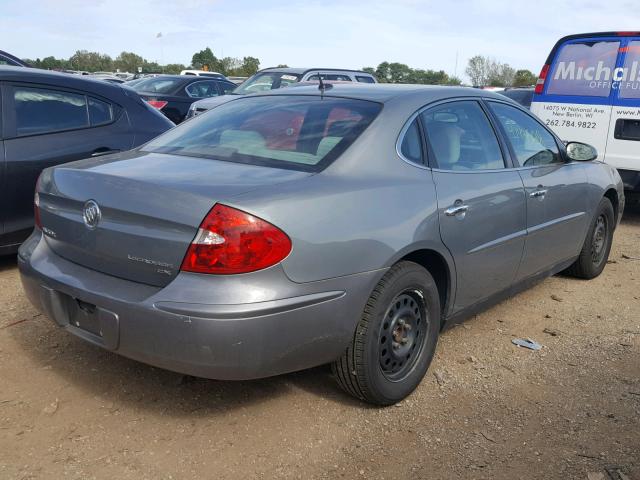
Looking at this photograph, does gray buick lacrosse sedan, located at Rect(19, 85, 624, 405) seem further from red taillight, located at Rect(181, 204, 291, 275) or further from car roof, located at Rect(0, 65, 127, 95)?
car roof, located at Rect(0, 65, 127, 95)

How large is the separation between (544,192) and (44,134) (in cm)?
381

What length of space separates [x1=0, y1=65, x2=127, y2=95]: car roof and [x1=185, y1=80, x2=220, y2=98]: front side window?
7.74 m

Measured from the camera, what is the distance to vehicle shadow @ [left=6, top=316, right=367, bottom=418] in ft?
10.6

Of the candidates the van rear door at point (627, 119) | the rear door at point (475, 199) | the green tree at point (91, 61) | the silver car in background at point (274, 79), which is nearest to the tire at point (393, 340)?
the rear door at point (475, 199)

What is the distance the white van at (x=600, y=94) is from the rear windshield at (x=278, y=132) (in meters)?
4.90

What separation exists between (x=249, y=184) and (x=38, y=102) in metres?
3.25

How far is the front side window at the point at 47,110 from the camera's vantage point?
16.9 ft

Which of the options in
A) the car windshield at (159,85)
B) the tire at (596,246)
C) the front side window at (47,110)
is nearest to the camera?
the front side window at (47,110)

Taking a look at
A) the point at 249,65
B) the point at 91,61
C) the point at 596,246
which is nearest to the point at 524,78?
the point at 249,65

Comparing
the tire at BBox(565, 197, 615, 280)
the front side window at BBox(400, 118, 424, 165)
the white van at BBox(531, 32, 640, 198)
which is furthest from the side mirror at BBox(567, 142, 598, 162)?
the white van at BBox(531, 32, 640, 198)

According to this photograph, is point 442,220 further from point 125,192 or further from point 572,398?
point 125,192

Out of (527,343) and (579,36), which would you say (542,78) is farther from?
(527,343)

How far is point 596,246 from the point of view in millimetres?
5527

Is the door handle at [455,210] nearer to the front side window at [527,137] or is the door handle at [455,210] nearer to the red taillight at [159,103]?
the front side window at [527,137]
